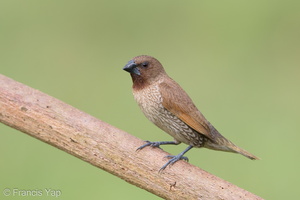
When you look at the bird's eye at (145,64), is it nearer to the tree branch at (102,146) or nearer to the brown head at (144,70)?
→ the brown head at (144,70)

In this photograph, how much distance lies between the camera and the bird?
5043mm

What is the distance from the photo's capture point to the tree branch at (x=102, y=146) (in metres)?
4.67

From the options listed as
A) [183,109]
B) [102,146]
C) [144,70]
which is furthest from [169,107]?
[102,146]

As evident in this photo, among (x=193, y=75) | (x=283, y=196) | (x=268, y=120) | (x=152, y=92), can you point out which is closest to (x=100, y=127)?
(x=152, y=92)

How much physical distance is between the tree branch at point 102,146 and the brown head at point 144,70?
1.48 ft

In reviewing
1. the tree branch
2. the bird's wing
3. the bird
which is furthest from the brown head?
the tree branch

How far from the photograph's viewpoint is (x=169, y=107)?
505 centimetres

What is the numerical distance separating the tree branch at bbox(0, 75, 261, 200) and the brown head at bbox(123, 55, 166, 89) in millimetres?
451

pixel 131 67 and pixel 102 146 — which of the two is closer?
pixel 102 146

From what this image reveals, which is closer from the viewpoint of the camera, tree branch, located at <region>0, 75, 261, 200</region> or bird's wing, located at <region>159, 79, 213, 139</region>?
tree branch, located at <region>0, 75, 261, 200</region>

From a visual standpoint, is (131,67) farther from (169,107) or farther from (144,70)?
(169,107)

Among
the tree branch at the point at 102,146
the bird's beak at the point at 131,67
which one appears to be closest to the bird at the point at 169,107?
the bird's beak at the point at 131,67

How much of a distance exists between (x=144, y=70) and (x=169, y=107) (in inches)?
9.8

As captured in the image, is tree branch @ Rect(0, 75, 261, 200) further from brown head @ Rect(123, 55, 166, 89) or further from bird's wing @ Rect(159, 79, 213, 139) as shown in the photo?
brown head @ Rect(123, 55, 166, 89)
